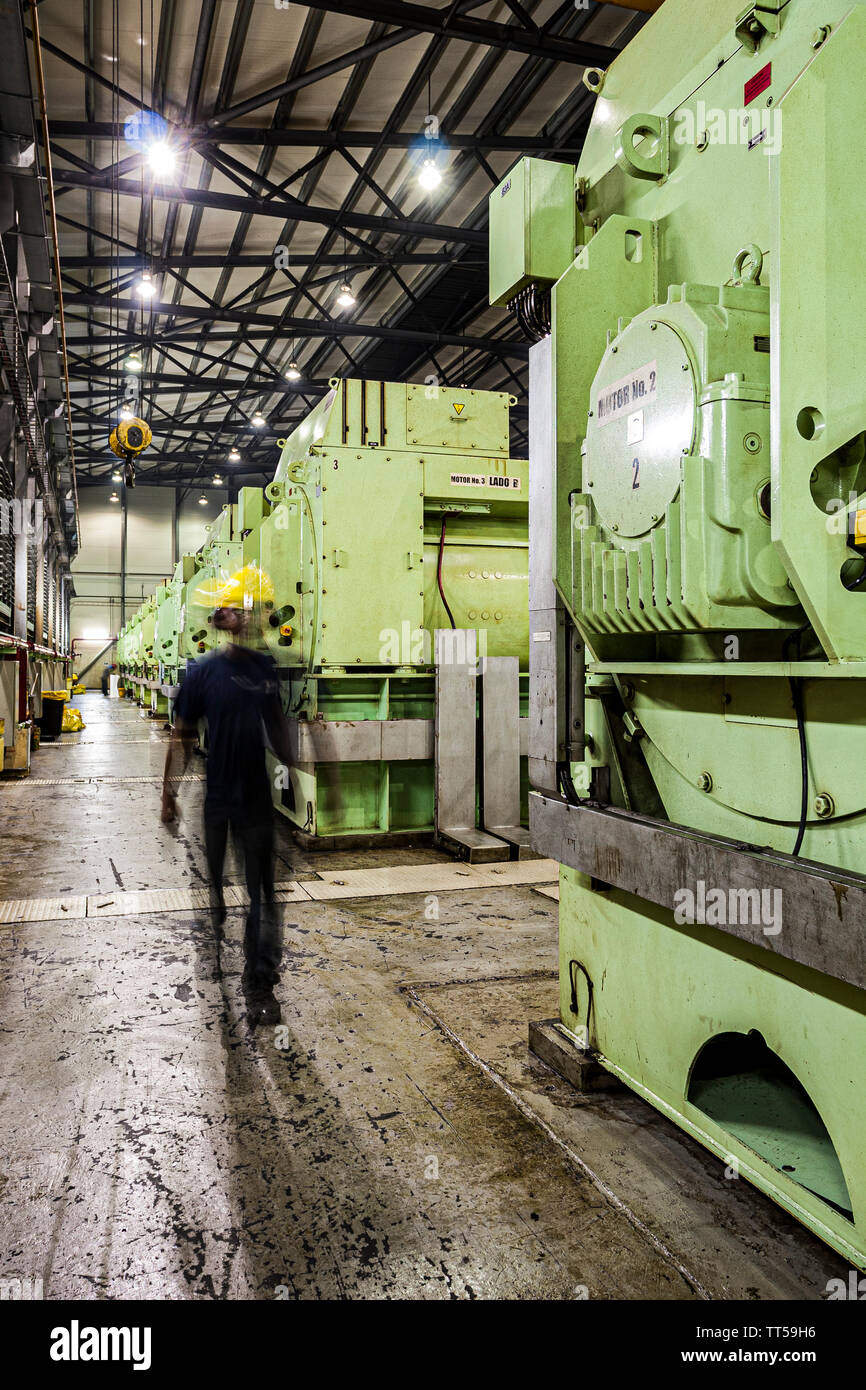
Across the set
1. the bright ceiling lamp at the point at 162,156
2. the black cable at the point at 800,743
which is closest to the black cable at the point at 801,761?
the black cable at the point at 800,743

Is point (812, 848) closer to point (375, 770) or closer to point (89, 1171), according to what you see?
point (89, 1171)

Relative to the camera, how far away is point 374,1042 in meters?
2.84

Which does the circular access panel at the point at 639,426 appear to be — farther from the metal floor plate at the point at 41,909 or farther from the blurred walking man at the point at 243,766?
the metal floor plate at the point at 41,909

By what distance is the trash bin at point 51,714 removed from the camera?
13570mm

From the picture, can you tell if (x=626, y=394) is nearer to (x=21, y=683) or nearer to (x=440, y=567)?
(x=440, y=567)

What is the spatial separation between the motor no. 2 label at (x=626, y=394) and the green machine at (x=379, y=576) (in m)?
3.72

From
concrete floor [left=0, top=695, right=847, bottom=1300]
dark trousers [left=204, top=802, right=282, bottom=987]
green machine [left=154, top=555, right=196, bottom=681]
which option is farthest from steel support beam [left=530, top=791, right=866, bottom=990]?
green machine [left=154, top=555, right=196, bottom=681]

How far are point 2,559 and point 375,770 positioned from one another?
5692mm

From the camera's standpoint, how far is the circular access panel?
180cm

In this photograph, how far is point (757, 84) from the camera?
6.29 ft

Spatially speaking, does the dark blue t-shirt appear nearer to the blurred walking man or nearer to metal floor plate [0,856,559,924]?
the blurred walking man

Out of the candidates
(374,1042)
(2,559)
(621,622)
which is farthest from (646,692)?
(2,559)

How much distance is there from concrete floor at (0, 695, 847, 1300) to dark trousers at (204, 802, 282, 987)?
19cm

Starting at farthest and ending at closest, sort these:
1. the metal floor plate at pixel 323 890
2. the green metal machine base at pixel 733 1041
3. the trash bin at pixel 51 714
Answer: the trash bin at pixel 51 714 < the metal floor plate at pixel 323 890 < the green metal machine base at pixel 733 1041
